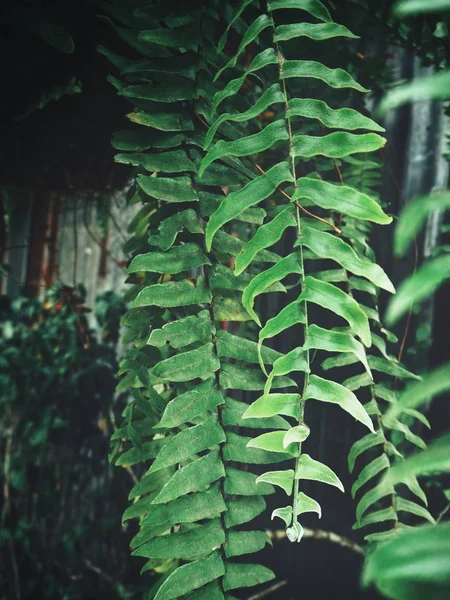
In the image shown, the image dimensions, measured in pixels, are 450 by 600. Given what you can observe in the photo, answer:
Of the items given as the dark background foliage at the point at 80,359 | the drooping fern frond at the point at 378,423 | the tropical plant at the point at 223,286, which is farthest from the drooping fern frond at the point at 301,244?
the dark background foliage at the point at 80,359

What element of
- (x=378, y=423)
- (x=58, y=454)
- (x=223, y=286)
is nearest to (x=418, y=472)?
(x=223, y=286)

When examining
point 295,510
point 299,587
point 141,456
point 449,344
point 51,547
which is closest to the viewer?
point 295,510

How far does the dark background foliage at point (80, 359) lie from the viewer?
3.05 ft

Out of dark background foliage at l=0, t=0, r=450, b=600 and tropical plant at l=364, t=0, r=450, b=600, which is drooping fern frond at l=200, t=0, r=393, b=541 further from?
dark background foliage at l=0, t=0, r=450, b=600

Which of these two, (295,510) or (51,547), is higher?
(295,510)

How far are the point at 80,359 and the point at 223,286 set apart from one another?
1493 millimetres

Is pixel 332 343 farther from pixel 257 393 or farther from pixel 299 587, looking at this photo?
pixel 299 587

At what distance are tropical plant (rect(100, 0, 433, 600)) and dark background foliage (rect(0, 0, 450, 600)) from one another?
179 mm

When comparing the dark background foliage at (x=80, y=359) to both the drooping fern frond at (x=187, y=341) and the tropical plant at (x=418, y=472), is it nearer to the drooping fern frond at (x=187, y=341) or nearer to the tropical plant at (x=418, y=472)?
the drooping fern frond at (x=187, y=341)

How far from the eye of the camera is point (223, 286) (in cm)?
73

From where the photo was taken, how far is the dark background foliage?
93 cm

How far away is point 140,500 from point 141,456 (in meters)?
0.11

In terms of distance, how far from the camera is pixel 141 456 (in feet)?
2.56

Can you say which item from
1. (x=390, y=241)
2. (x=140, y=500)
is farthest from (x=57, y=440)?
(x=390, y=241)
